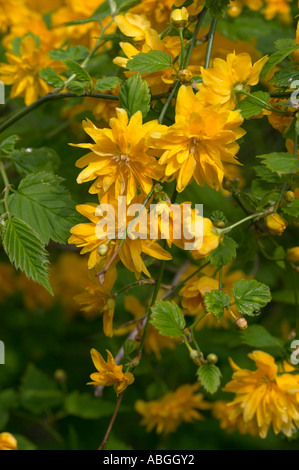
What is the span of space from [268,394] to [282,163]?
44 centimetres

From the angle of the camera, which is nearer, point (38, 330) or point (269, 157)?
point (269, 157)

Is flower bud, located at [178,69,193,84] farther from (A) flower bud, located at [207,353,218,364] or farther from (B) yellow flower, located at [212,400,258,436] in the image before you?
(B) yellow flower, located at [212,400,258,436]

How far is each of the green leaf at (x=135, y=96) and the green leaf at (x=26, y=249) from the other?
0.84 feet

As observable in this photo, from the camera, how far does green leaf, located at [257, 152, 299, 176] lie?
→ 82 centimetres

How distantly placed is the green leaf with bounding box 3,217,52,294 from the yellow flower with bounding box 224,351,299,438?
0.39 metres

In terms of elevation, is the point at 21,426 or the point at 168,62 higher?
the point at 168,62

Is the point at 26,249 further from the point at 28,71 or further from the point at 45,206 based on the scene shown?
the point at 28,71

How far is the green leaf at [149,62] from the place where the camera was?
2.89 feet

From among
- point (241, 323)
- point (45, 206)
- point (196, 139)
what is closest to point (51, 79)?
point (45, 206)

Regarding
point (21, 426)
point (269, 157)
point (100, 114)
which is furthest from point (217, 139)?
point (21, 426)

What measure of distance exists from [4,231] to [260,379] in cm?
52

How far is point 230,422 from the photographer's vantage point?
1.31 metres
